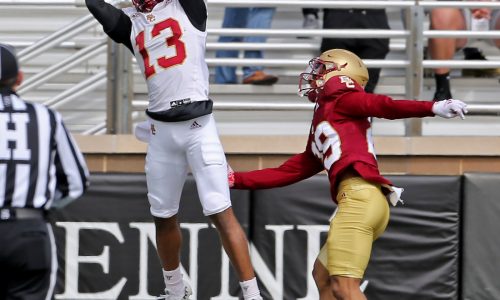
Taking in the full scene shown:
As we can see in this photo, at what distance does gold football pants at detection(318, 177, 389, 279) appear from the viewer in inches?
249

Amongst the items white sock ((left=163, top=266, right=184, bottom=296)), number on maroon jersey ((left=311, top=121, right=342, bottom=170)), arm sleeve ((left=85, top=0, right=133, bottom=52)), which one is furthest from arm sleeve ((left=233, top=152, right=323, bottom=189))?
arm sleeve ((left=85, top=0, right=133, bottom=52))

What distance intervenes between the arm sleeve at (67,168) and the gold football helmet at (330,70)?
1633mm

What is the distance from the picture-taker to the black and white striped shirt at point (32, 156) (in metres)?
5.35

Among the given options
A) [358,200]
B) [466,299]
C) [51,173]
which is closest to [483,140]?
[466,299]

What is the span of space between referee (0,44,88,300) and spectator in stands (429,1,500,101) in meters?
4.26

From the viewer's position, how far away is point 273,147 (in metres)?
8.56

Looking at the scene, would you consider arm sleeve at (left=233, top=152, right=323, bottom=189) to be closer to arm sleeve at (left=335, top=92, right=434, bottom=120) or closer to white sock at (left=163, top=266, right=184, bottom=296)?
arm sleeve at (left=335, top=92, right=434, bottom=120)

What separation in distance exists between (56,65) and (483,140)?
324 centimetres

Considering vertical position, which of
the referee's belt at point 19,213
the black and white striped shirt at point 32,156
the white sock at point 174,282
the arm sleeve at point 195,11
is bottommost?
the white sock at point 174,282

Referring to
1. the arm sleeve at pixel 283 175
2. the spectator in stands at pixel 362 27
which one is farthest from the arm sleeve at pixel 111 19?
the spectator in stands at pixel 362 27

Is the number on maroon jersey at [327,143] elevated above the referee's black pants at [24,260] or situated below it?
above

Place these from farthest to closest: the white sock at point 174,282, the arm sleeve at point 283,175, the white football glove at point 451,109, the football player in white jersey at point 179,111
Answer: the white sock at point 174,282
the arm sleeve at point 283,175
the football player in white jersey at point 179,111
the white football glove at point 451,109

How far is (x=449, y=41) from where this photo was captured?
30.2 ft

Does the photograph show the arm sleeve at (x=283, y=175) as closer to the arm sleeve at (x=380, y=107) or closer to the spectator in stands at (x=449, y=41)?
the arm sleeve at (x=380, y=107)
